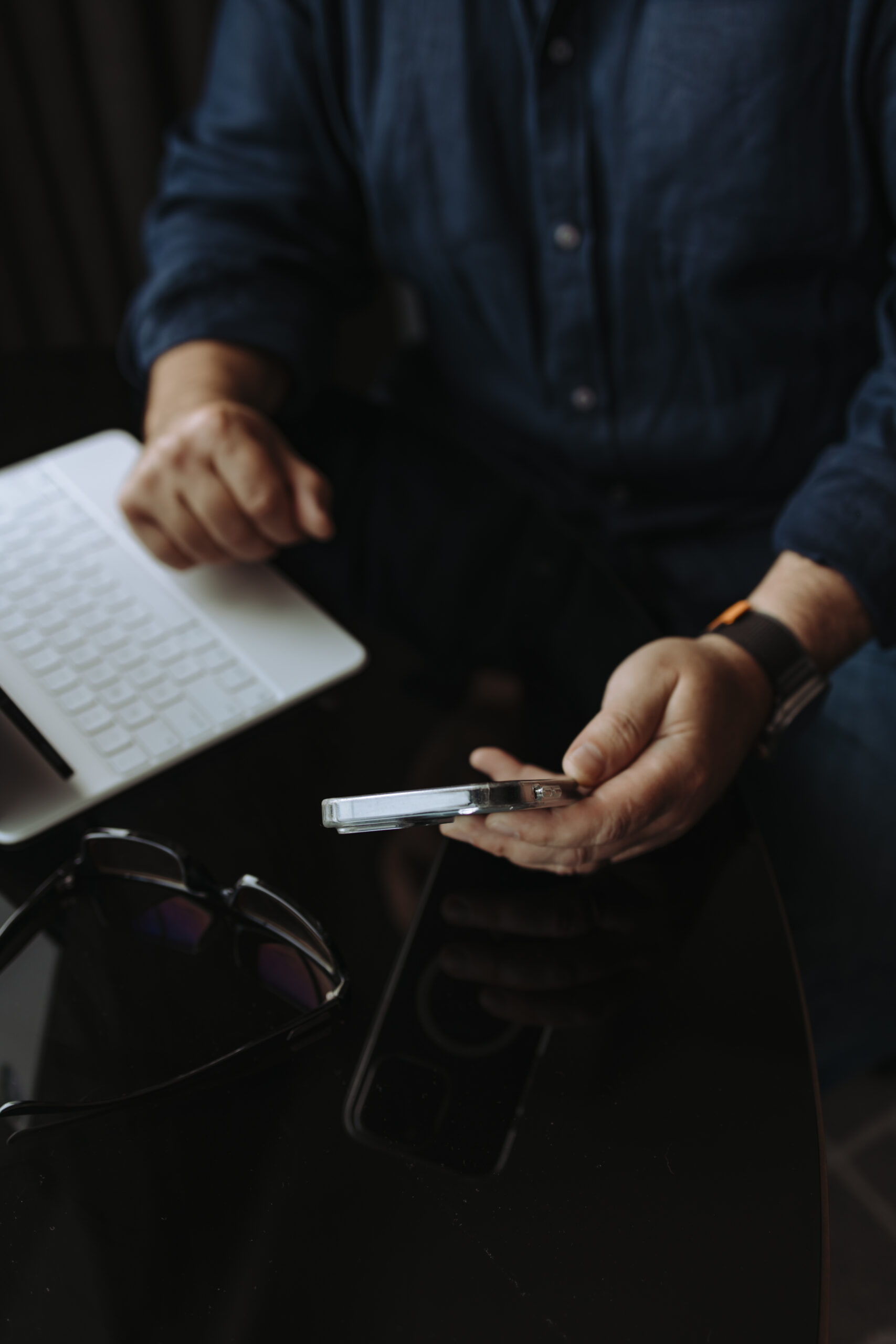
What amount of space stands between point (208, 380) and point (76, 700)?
1.15 ft

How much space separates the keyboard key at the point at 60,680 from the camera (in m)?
0.57

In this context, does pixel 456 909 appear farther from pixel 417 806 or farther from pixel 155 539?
pixel 155 539

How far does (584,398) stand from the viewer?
907mm

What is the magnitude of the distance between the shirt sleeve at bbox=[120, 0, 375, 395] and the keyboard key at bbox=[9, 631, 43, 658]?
353mm

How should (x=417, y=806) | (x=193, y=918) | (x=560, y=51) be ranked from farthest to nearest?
(x=560, y=51), (x=193, y=918), (x=417, y=806)

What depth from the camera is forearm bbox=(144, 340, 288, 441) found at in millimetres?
774

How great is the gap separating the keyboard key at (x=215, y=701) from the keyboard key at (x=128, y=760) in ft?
0.16

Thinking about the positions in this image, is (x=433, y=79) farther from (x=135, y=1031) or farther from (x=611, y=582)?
(x=135, y=1031)

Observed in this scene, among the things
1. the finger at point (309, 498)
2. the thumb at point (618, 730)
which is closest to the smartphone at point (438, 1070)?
the thumb at point (618, 730)

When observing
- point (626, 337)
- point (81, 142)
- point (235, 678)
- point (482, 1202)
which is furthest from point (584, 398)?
point (81, 142)

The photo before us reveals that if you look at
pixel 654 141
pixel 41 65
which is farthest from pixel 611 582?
pixel 41 65

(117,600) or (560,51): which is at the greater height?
(560,51)

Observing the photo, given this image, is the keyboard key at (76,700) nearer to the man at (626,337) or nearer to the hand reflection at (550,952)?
the man at (626,337)

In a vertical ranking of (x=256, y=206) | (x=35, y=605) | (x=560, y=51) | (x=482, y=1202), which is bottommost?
(x=482, y=1202)
